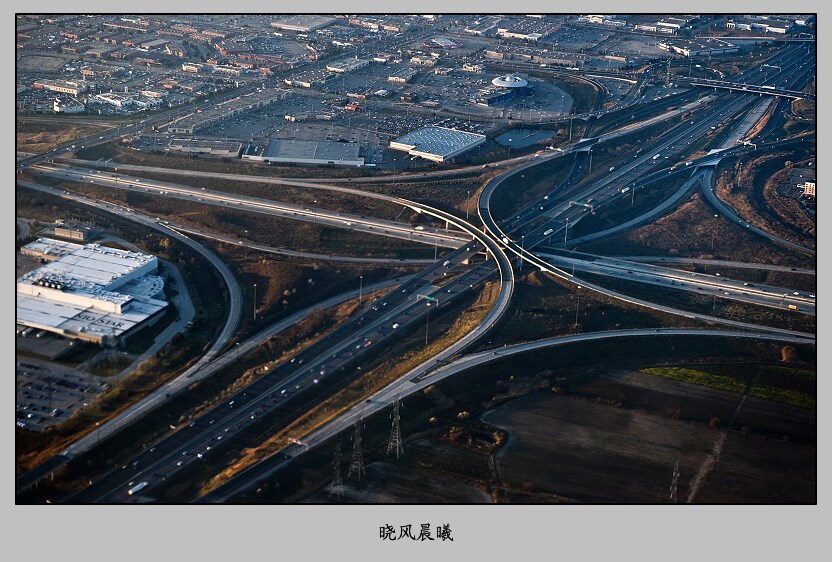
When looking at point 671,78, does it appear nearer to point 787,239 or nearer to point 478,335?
point 787,239

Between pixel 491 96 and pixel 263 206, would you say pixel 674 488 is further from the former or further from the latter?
pixel 491 96

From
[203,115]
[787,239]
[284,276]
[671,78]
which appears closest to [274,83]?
[203,115]

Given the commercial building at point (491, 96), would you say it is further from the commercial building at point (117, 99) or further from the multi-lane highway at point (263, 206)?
the commercial building at point (117, 99)

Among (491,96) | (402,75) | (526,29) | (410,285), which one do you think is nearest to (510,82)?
(491,96)

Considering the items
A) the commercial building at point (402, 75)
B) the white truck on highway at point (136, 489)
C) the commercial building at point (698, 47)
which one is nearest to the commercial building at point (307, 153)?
the commercial building at point (402, 75)

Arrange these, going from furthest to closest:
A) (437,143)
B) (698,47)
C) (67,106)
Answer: (698,47) < (67,106) < (437,143)

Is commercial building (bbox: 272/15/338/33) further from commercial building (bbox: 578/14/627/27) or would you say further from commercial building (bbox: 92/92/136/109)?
commercial building (bbox: 92/92/136/109)
